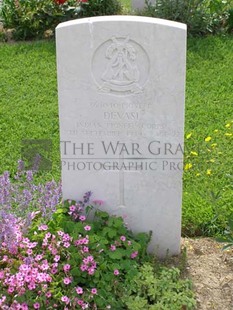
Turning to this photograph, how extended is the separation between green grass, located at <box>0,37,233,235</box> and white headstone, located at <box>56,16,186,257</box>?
36 cm

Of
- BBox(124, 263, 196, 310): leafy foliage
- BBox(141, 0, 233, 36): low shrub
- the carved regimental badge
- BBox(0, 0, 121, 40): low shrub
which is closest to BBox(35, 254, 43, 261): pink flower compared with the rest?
BBox(124, 263, 196, 310): leafy foliage

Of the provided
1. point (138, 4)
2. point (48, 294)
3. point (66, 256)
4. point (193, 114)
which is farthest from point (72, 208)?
point (138, 4)

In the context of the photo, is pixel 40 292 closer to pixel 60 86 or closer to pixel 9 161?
pixel 60 86

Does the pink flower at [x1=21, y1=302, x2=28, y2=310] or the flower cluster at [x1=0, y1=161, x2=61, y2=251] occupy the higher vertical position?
the flower cluster at [x1=0, y1=161, x2=61, y2=251]

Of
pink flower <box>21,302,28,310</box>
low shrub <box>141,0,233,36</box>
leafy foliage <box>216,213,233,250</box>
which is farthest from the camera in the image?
low shrub <box>141,0,233,36</box>

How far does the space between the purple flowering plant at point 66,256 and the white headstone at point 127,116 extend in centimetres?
15

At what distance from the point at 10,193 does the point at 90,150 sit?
1.96 feet

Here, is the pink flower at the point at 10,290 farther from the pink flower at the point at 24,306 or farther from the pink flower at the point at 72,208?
the pink flower at the point at 72,208

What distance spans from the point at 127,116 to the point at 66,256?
87cm

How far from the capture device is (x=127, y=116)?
11.2ft

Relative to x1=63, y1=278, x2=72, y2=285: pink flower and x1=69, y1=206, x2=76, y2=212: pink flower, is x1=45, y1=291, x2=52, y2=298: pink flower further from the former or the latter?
x1=69, y1=206, x2=76, y2=212: pink flower

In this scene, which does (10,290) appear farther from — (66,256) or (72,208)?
(72,208)

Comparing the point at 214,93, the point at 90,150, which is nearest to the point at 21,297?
the point at 90,150

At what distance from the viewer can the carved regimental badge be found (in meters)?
3.27
